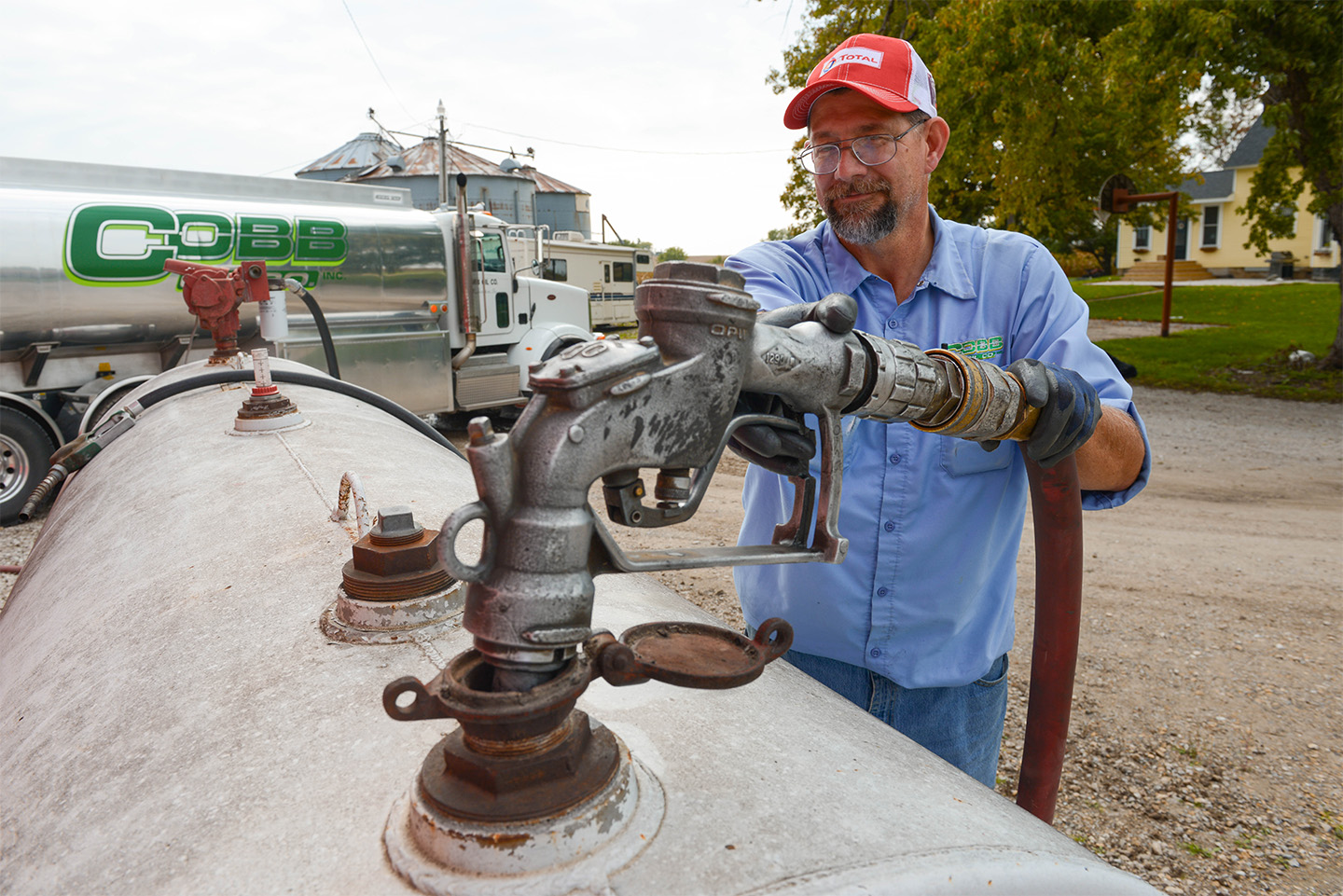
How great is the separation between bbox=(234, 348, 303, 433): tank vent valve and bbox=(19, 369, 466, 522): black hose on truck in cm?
48

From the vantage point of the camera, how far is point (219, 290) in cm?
351

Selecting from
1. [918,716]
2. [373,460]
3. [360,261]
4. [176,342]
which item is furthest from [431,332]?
[918,716]

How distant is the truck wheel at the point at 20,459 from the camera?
6.64 metres

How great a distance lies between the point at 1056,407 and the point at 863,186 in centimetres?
84

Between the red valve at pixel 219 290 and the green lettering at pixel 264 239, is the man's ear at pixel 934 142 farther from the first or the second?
the green lettering at pixel 264 239

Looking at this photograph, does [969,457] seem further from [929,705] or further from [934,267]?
[929,705]

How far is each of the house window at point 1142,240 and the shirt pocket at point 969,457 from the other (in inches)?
1416

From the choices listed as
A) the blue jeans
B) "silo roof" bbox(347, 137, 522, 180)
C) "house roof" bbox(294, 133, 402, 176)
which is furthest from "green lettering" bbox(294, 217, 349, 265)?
"house roof" bbox(294, 133, 402, 176)

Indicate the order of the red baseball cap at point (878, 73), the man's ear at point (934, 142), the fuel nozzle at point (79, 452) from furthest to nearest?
the fuel nozzle at point (79, 452)
the man's ear at point (934, 142)
the red baseball cap at point (878, 73)

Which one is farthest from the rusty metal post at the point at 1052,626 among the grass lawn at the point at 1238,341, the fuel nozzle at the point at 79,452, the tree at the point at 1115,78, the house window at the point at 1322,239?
the house window at the point at 1322,239

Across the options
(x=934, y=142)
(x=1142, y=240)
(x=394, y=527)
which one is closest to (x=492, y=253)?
(x=934, y=142)

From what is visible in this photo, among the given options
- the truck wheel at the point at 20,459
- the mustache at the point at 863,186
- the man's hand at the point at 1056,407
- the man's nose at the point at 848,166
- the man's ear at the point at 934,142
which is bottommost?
the truck wheel at the point at 20,459

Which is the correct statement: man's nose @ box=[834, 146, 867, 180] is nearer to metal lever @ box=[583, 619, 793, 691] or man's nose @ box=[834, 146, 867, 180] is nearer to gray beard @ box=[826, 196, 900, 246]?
gray beard @ box=[826, 196, 900, 246]

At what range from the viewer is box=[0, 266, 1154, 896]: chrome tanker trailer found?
85 centimetres
